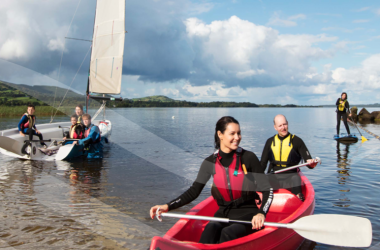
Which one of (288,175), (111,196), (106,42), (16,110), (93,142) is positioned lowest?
(111,196)

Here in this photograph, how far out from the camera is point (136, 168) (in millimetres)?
9656

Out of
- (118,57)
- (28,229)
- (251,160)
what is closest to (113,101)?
(118,57)

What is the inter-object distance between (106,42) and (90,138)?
666 centimetres

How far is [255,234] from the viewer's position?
10.1ft

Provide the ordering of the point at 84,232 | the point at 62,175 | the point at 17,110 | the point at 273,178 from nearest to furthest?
the point at 84,232 → the point at 273,178 → the point at 62,175 → the point at 17,110

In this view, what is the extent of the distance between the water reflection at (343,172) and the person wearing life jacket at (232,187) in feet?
12.0

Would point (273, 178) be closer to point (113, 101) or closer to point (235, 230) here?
point (235, 230)

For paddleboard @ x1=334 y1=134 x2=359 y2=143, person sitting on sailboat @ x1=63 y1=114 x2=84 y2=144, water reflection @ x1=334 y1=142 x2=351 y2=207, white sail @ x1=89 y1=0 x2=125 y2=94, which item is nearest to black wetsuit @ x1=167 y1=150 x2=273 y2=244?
water reflection @ x1=334 y1=142 x2=351 y2=207

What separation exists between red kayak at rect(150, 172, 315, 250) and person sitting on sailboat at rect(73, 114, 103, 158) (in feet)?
23.0

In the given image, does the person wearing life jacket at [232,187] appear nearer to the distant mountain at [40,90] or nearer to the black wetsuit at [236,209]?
the black wetsuit at [236,209]

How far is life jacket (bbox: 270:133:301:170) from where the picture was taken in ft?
16.9

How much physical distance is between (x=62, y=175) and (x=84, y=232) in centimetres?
430

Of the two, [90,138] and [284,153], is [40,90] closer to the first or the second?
[90,138]

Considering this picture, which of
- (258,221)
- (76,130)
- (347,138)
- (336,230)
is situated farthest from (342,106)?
(258,221)
